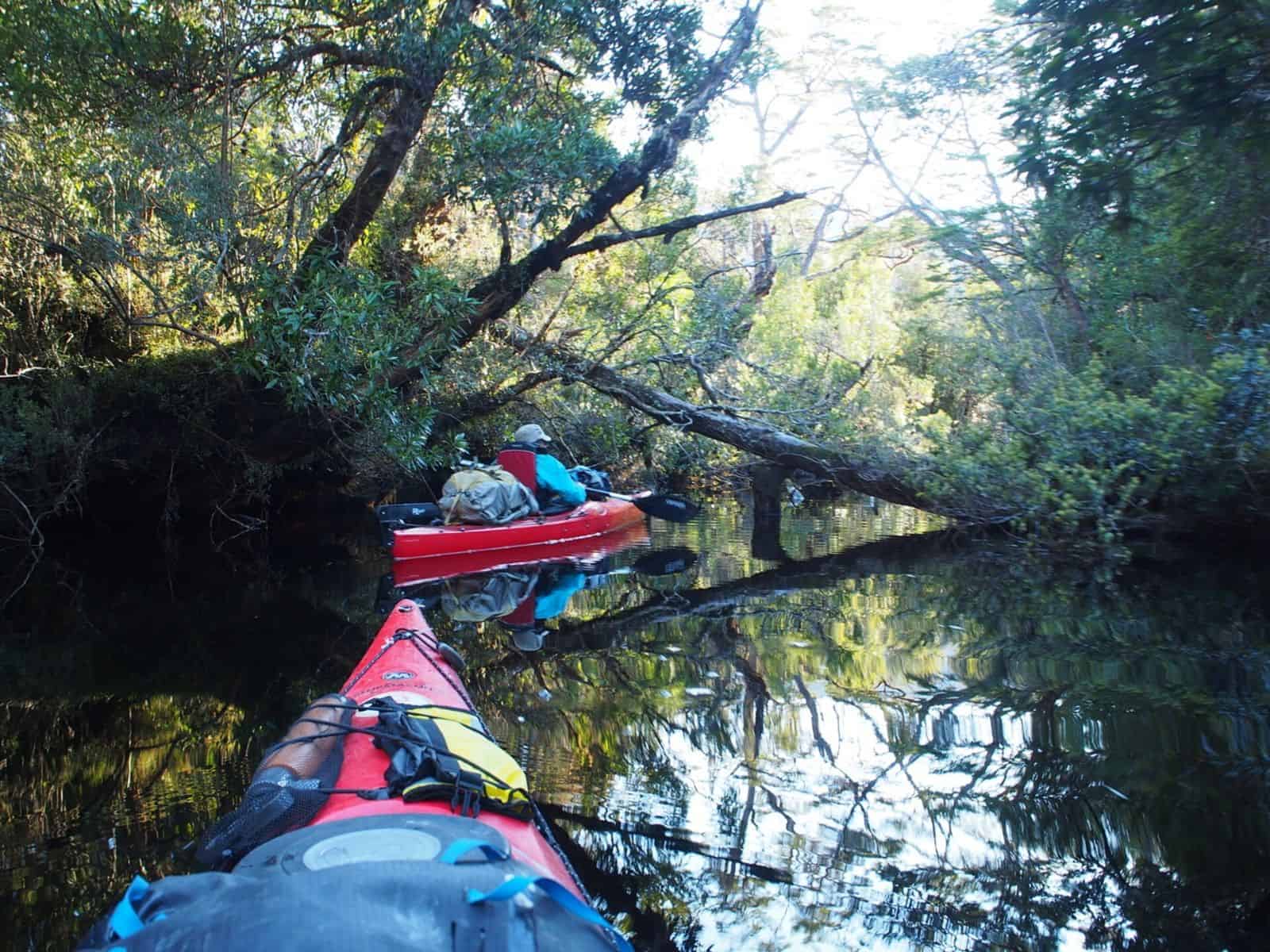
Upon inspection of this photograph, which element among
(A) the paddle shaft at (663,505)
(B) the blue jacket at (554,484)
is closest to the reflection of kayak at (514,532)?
(B) the blue jacket at (554,484)

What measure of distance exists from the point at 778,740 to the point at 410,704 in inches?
59.6

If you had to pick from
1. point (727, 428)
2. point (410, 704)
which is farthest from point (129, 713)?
point (727, 428)

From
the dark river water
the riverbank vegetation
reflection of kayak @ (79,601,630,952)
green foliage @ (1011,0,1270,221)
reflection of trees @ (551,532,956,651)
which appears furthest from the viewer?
the riverbank vegetation

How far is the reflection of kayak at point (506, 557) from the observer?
798 cm

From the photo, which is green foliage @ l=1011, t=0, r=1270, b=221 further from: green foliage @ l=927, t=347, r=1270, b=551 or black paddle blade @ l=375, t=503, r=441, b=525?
black paddle blade @ l=375, t=503, r=441, b=525

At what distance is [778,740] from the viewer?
3.79 meters

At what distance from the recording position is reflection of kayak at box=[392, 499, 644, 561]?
825cm

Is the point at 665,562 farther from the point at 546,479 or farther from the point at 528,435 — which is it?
the point at 528,435

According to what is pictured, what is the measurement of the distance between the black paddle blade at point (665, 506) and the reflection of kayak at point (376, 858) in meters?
7.80

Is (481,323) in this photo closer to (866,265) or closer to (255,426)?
(255,426)

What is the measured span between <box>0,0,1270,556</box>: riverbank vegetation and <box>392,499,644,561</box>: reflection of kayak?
0.90 m

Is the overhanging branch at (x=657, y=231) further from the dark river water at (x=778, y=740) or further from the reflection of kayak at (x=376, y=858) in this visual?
the reflection of kayak at (x=376, y=858)

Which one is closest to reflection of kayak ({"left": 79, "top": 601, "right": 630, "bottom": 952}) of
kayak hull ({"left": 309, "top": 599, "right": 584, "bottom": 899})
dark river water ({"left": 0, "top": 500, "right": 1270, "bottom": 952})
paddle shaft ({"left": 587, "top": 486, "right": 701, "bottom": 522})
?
kayak hull ({"left": 309, "top": 599, "right": 584, "bottom": 899})

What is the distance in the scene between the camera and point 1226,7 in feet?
16.9
